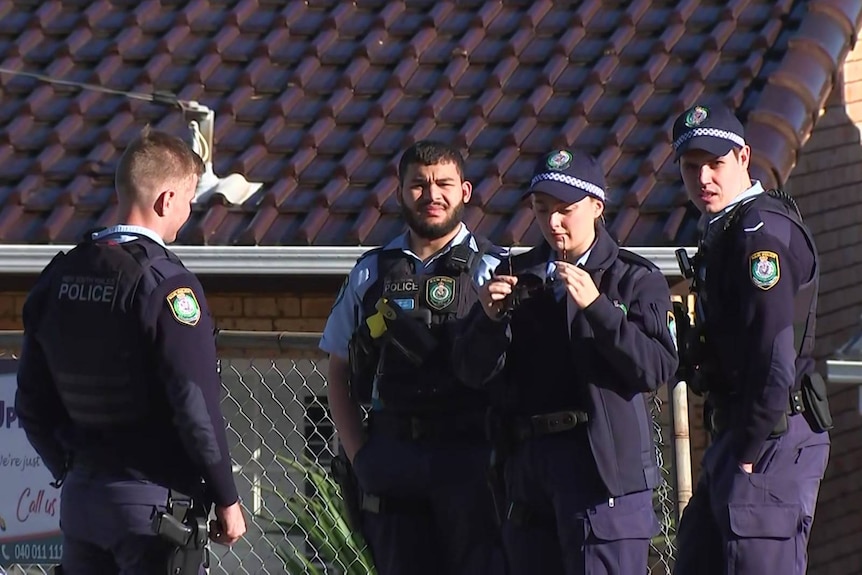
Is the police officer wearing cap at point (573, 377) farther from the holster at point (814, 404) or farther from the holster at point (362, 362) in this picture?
the holster at point (814, 404)

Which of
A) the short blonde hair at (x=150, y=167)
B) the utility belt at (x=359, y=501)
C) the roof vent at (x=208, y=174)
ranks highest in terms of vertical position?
Result: the roof vent at (x=208, y=174)

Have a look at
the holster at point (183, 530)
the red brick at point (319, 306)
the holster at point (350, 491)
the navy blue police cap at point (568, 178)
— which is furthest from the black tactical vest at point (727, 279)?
the red brick at point (319, 306)

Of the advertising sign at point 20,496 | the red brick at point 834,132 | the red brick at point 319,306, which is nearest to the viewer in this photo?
the advertising sign at point 20,496

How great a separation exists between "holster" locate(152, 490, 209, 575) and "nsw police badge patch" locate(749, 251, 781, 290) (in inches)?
72.8

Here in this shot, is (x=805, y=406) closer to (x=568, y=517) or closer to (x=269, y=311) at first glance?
(x=568, y=517)

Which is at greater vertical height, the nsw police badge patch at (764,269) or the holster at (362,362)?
the nsw police badge patch at (764,269)

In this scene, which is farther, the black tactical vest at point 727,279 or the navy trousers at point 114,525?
the black tactical vest at point 727,279

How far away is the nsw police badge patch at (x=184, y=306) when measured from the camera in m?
4.61

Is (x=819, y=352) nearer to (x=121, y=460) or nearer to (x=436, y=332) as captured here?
(x=436, y=332)

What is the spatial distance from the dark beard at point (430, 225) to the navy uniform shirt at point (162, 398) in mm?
834

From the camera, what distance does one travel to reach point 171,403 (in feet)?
15.1

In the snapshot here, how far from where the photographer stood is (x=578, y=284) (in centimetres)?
455

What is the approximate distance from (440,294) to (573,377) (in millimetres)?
571

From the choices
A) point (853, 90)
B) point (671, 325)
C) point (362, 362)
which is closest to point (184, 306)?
point (362, 362)
